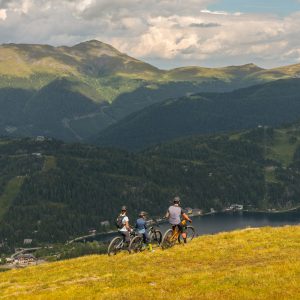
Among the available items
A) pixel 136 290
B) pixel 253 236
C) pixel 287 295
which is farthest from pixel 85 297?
pixel 253 236

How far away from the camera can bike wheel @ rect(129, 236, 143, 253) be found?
161 ft

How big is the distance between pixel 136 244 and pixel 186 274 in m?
13.7

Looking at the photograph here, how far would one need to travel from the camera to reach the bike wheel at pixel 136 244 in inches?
1935

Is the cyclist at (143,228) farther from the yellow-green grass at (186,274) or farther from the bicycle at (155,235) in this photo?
the yellow-green grass at (186,274)

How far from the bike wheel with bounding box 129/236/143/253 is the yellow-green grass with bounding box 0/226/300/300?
1.58 metres

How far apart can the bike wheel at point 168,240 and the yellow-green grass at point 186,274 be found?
5.31 ft

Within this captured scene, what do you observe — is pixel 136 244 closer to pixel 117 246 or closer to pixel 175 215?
pixel 117 246

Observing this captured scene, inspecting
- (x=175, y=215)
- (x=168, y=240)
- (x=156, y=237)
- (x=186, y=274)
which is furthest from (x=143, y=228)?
(x=186, y=274)

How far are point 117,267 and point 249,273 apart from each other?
479 inches

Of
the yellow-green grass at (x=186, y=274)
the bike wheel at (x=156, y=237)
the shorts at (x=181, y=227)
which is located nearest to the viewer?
the yellow-green grass at (x=186, y=274)

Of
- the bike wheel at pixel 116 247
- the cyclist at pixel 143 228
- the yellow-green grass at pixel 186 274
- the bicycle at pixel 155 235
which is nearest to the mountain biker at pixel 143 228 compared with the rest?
the cyclist at pixel 143 228

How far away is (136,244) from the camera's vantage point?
163 feet

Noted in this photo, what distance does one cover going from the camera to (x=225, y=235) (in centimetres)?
5422

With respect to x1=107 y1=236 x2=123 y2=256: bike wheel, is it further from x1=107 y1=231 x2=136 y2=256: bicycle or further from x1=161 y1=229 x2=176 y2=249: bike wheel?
x1=161 y1=229 x2=176 y2=249: bike wheel
